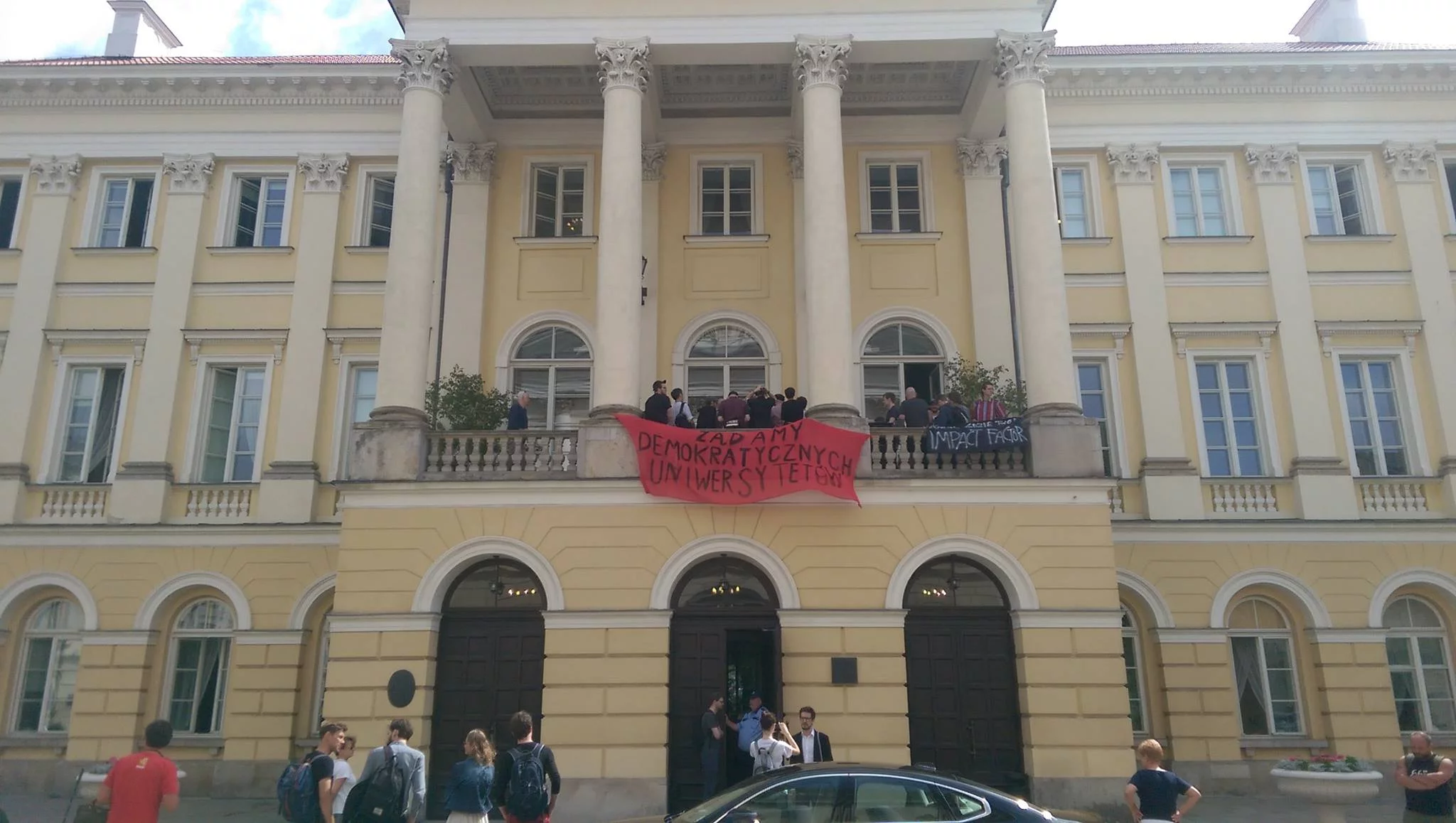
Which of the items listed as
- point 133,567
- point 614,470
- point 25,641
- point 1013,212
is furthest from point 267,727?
point 1013,212

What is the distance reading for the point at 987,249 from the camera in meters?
20.6

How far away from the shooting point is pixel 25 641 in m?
19.5

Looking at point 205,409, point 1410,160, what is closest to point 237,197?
point 205,409

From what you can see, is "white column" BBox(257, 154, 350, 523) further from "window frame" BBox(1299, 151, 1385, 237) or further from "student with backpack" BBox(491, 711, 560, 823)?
"window frame" BBox(1299, 151, 1385, 237)

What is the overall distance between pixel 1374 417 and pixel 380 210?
68.0 feet

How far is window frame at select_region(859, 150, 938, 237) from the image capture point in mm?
20859

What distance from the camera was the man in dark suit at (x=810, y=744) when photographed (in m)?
12.6

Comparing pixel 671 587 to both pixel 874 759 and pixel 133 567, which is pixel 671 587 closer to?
pixel 874 759

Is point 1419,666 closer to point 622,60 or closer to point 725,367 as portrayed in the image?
point 725,367

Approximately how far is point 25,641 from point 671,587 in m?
13.3

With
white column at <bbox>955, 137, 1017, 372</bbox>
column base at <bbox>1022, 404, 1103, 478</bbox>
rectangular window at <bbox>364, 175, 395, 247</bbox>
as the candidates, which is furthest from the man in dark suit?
rectangular window at <bbox>364, 175, 395, 247</bbox>

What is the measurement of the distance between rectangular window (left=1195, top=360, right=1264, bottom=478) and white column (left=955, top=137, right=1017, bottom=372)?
411 centimetres

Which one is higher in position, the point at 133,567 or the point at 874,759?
the point at 133,567

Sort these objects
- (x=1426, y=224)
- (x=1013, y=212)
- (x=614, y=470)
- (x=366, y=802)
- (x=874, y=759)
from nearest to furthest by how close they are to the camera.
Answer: (x=366, y=802) → (x=874, y=759) → (x=614, y=470) → (x=1013, y=212) → (x=1426, y=224)
